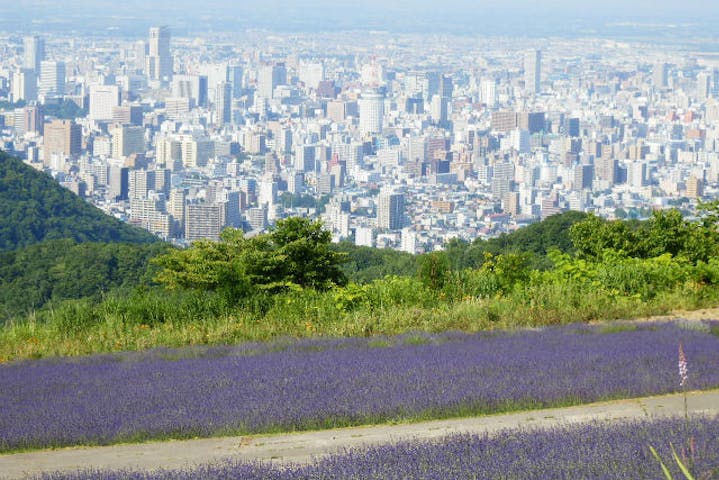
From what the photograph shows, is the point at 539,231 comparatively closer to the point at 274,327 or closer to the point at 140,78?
the point at 274,327

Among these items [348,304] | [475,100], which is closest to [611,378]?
[348,304]

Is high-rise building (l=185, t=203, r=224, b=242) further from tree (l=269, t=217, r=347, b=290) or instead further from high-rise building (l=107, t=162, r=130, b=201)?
tree (l=269, t=217, r=347, b=290)

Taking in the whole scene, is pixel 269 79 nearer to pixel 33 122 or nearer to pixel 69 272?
pixel 33 122

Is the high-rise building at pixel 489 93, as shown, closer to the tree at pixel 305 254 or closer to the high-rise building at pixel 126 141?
the high-rise building at pixel 126 141

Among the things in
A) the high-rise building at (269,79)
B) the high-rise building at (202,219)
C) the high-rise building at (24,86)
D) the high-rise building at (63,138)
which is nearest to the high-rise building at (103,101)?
the high-rise building at (24,86)

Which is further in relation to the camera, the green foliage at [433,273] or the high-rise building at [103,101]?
the high-rise building at [103,101]

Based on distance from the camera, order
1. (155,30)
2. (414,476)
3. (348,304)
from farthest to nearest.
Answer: (155,30) < (348,304) < (414,476)
